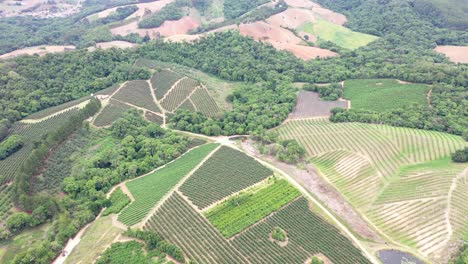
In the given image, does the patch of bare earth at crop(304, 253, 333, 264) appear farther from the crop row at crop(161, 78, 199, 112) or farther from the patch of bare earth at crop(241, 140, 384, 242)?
the crop row at crop(161, 78, 199, 112)

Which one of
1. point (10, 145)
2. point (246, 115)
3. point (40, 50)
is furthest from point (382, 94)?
point (40, 50)

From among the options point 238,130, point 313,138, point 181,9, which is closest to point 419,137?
point 313,138

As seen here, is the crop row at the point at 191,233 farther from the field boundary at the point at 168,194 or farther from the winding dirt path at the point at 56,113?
the winding dirt path at the point at 56,113

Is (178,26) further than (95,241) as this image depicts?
Yes

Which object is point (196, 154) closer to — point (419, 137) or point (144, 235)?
point (144, 235)

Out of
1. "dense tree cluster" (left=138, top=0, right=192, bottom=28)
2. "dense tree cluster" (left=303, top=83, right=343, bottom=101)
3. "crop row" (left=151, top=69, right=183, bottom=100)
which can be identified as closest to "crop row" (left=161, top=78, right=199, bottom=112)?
"crop row" (left=151, top=69, right=183, bottom=100)

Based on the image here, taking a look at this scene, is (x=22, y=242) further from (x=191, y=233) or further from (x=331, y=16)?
(x=331, y=16)
